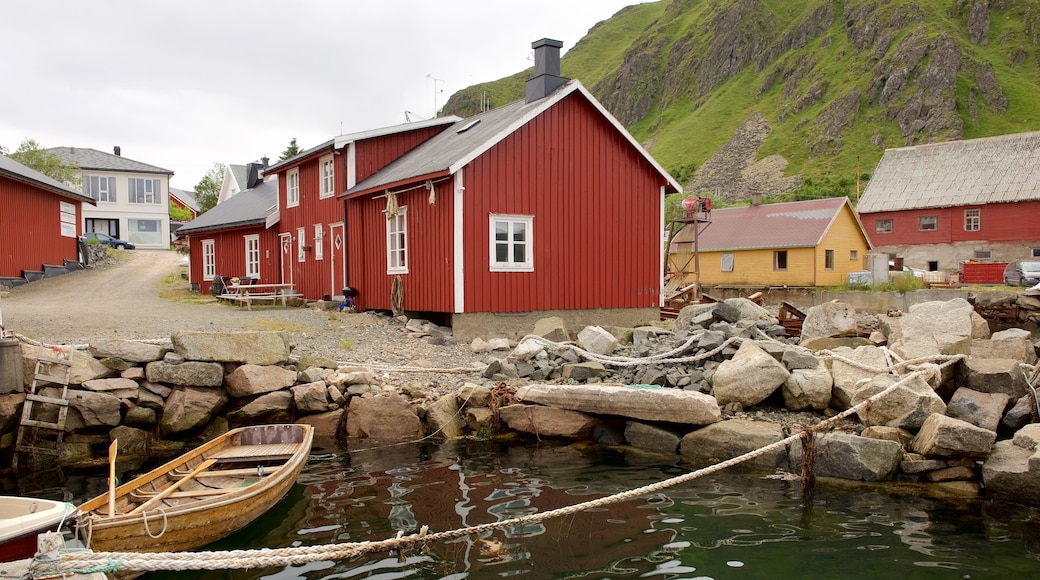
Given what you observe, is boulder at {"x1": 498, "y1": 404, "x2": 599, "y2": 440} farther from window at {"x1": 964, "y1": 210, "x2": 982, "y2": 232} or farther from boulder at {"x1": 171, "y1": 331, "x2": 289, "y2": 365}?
window at {"x1": 964, "y1": 210, "x2": 982, "y2": 232}

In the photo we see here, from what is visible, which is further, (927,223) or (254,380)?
(927,223)

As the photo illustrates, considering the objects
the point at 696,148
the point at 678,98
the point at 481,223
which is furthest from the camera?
the point at 678,98

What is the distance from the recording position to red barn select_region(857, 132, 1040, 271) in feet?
137

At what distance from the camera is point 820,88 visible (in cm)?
9294

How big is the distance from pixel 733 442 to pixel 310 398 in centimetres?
573

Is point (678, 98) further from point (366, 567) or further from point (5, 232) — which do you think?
point (366, 567)

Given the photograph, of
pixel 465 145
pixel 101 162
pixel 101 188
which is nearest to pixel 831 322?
pixel 465 145

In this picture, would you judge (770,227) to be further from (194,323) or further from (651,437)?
(651,437)

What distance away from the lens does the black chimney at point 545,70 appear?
1827 centimetres

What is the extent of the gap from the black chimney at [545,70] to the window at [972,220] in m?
35.8

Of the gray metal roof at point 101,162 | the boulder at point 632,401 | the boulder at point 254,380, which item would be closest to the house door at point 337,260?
the boulder at point 254,380

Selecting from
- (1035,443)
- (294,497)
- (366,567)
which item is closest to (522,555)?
(366,567)

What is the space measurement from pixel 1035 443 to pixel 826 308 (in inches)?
205

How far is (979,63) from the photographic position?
8131cm
